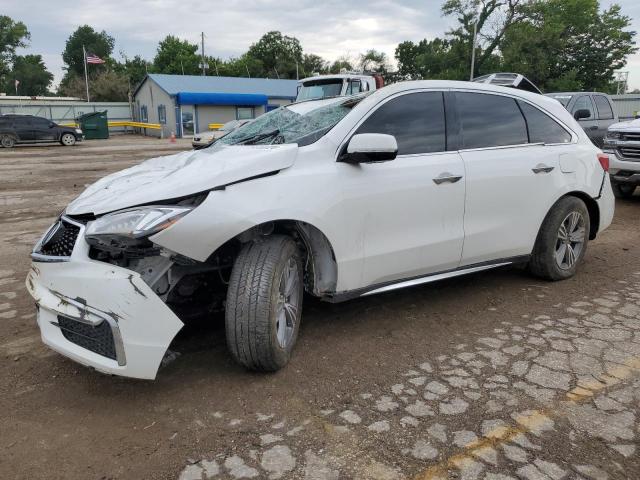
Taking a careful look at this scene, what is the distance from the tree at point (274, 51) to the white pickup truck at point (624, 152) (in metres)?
66.5

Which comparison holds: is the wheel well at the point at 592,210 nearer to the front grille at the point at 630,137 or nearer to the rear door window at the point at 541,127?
the rear door window at the point at 541,127

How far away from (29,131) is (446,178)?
26.1 meters

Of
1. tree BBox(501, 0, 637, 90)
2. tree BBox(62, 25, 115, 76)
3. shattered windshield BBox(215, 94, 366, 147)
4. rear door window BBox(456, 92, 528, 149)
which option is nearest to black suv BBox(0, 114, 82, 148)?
shattered windshield BBox(215, 94, 366, 147)

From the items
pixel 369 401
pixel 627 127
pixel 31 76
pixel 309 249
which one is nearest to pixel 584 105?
pixel 627 127

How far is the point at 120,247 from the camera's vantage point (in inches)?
105

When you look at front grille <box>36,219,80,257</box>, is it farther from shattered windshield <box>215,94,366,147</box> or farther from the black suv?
the black suv

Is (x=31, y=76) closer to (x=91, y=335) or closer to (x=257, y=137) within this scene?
(x=257, y=137)

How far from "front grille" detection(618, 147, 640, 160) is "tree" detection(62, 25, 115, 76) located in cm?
9429

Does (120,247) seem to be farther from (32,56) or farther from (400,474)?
(32,56)

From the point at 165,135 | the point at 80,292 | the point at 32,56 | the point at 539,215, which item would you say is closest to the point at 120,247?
the point at 80,292

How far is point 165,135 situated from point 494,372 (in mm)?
38272

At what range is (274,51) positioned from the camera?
244 ft

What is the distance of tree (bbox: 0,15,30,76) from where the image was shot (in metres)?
64.9

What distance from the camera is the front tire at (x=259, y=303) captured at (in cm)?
281
